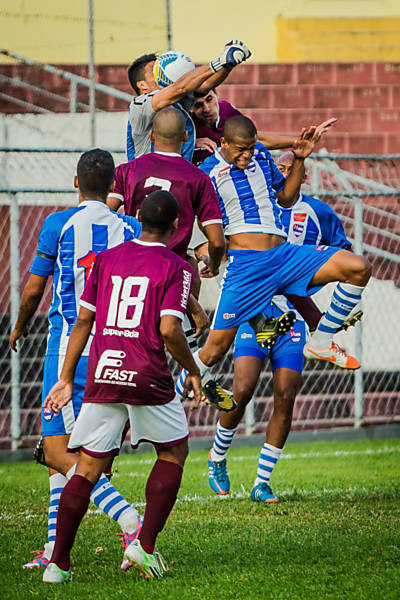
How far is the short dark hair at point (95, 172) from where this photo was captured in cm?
530

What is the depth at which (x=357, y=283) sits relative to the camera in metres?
6.35

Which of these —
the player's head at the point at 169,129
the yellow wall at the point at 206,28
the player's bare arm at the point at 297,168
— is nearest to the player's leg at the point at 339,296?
the player's bare arm at the point at 297,168

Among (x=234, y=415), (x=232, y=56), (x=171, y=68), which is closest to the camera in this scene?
(x=232, y=56)

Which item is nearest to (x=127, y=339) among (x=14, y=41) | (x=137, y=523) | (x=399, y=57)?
(x=137, y=523)

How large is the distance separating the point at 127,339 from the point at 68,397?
41 centimetres

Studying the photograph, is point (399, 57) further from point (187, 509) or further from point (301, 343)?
point (187, 509)

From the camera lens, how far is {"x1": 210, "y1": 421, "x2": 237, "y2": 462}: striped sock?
7480 mm

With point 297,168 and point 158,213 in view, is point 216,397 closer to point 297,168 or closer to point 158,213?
point 297,168

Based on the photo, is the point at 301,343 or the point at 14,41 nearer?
the point at 301,343

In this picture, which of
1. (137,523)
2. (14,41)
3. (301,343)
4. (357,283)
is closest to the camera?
(137,523)

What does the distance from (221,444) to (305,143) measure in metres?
2.39

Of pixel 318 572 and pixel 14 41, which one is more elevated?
pixel 14 41

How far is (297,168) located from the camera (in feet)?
22.5

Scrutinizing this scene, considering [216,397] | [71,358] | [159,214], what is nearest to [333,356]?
[216,397]
